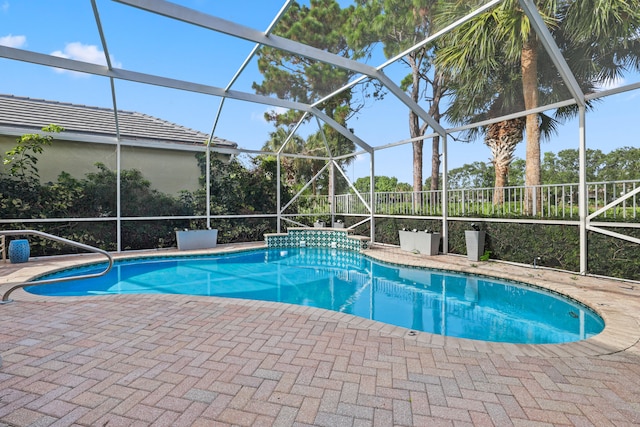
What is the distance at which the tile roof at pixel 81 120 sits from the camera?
30.3 ft

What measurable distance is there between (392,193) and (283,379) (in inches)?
350

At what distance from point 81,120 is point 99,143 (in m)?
1.59

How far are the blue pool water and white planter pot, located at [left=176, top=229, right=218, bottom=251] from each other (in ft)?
2.86

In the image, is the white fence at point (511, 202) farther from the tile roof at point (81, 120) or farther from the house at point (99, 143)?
the tile roof at point (81, 120)

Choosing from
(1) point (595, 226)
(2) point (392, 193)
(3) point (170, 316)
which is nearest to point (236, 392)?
(3) point (170, 316)

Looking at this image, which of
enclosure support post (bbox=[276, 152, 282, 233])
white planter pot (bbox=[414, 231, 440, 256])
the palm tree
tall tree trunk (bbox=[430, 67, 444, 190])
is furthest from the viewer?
enclosure support post (bbox=[276, 152, 282, 233])

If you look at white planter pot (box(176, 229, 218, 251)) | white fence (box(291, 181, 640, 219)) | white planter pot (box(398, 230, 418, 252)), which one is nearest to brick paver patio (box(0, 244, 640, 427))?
white fence (box(291, 181, 640, 219))

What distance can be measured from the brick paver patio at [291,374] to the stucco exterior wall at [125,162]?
6.93m

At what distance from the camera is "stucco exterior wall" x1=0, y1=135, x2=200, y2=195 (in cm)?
903

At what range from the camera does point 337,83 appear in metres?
8.05

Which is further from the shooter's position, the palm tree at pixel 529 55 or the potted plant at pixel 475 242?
the potted plant at pixel 475 242

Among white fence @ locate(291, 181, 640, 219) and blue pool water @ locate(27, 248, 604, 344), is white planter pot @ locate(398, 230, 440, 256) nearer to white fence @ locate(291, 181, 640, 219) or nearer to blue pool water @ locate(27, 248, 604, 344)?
white fence @ locate(291, 181, 640, 219)

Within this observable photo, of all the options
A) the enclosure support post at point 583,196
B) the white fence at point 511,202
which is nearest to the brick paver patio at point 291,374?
the enclosure support post at point 583,196

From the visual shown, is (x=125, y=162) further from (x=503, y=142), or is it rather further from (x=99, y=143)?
(x=503, y=142)
